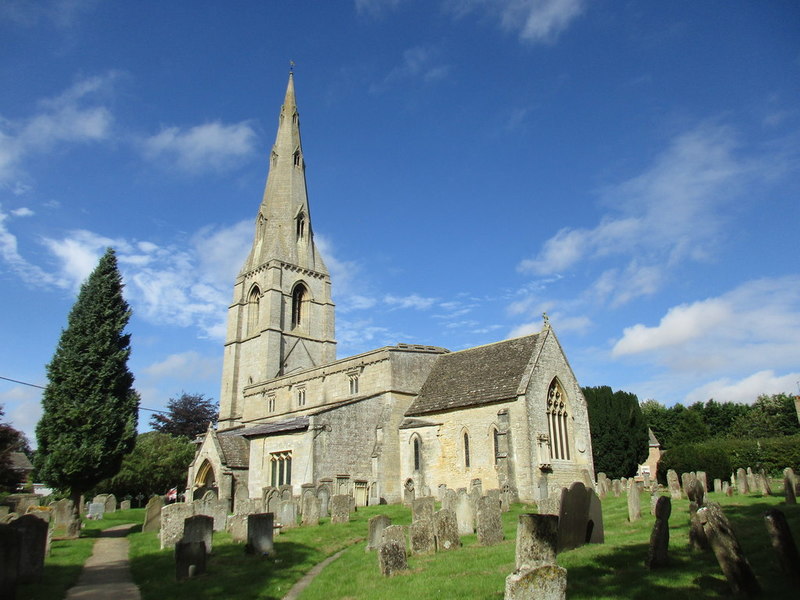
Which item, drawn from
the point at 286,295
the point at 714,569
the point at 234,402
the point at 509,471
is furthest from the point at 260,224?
the point at 714,569

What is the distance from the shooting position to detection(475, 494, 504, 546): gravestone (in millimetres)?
12594

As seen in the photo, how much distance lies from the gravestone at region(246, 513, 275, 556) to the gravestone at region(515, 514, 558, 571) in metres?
8.77

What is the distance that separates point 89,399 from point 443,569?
1580 cm

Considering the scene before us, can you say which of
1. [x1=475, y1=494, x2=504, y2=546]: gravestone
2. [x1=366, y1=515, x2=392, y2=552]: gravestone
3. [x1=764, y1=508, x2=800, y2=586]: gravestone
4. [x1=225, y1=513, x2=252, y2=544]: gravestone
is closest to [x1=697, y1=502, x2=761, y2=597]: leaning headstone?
[x1=764, y1=508, x2=800, y2=586]: gravestone

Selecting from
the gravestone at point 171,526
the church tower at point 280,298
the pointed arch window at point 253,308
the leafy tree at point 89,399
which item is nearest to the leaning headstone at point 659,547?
the gravestone at point 171,526

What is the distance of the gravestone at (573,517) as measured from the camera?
34.4 ft

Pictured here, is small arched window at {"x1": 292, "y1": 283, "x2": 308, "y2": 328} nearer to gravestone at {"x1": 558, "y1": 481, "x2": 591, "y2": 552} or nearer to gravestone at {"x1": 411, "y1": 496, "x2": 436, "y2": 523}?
gravestone at {"x1": 411, "y1": 496, "x2": 436, "y2": 523}

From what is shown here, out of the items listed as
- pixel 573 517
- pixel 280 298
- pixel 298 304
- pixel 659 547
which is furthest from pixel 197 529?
pixel 298 304

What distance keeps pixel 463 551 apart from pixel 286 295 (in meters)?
35.0

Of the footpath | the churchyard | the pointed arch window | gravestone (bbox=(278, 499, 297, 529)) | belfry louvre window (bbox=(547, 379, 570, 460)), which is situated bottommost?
the footpath

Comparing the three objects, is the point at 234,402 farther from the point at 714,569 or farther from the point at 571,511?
the point at 714,569

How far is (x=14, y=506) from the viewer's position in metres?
23.1

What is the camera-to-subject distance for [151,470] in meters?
37.1

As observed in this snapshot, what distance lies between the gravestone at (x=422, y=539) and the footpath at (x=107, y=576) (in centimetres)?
532
